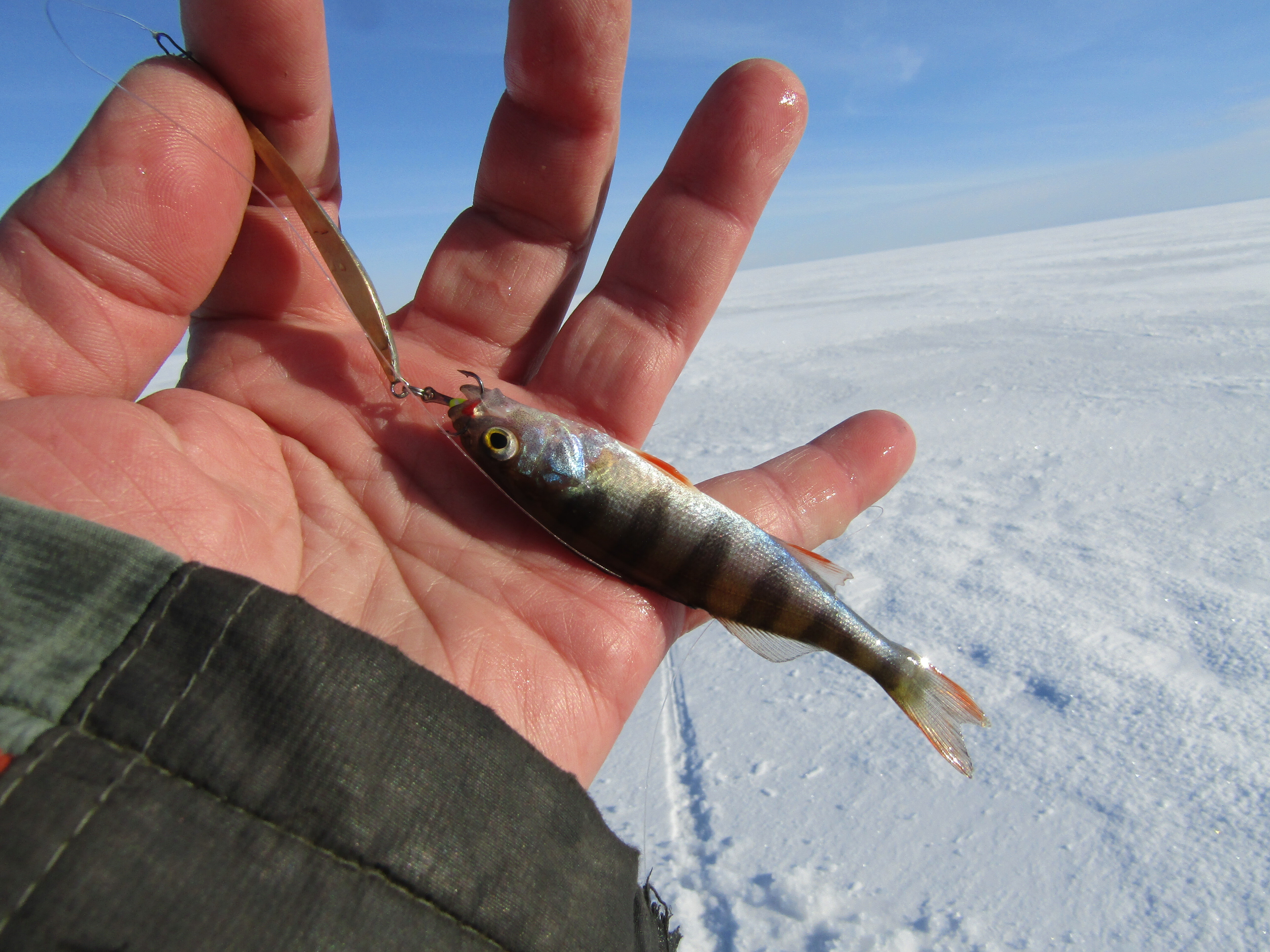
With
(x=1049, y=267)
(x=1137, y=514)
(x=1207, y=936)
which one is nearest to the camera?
(x=1207, y=936)

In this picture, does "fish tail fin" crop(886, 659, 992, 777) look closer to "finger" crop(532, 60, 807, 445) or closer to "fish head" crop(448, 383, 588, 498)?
"fish head" crop(448, 383, 588, 498)

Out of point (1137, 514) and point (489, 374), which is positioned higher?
point (1137, 514)

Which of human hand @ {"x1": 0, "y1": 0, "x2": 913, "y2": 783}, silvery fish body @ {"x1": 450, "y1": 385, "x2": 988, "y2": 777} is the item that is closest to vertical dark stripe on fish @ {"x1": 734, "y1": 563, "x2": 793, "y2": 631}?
silvery fish body @ {"x1": 450, "y1": 385, "x2": 988, "y2": 777}

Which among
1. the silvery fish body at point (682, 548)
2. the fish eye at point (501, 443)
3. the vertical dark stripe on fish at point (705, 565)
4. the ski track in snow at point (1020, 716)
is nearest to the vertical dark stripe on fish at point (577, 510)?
the silvery fish body at point (682, 548)

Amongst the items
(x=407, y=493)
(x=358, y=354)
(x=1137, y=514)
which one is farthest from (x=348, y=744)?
(x=1137, y=514)

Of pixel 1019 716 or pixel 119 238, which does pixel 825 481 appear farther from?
pixel 119 238

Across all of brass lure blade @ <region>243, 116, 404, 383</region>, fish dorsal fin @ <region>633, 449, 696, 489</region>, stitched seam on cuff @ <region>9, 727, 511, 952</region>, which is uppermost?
brass lure blade @ <region>243, 116, 404, 383</region>

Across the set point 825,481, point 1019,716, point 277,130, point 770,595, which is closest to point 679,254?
point 825,481

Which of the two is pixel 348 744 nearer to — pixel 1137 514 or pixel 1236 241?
→ pixel 1137 514
